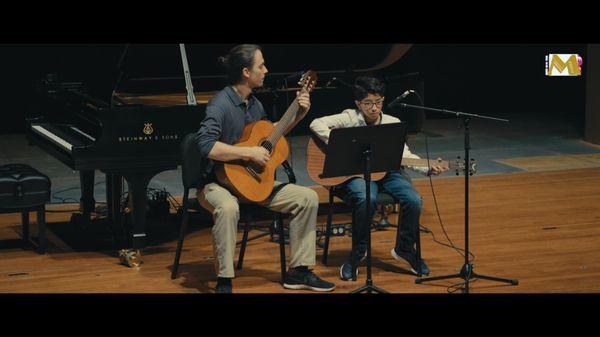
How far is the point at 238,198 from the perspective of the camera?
5180mm

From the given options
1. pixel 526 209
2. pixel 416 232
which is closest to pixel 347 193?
pixel 416 232

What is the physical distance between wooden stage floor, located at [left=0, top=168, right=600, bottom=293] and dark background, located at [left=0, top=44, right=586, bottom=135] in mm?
986

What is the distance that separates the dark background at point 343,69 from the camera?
6758 mm

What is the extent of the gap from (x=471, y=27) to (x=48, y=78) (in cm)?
304

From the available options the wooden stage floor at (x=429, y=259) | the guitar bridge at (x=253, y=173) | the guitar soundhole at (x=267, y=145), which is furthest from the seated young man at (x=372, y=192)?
the guitar bridge at (x=253, y=173)

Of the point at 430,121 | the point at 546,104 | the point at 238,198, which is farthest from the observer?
the point at 546,104

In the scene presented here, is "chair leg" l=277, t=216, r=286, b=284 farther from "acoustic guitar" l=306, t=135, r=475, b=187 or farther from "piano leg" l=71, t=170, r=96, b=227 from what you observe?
"piano leg" l=71, t=170, r=96, b=227

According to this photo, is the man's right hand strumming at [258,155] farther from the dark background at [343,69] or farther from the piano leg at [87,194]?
the piano leg at [87,194]

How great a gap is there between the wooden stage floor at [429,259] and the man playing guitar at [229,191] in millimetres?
195

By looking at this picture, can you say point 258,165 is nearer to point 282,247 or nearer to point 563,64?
point 282,247

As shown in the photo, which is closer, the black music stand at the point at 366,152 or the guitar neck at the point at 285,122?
the black music stand at the point at 366,152

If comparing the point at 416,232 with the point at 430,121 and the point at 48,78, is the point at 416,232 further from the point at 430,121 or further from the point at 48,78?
the point at 430,121

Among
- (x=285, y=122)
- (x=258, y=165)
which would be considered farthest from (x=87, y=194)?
(x=285, y=122)

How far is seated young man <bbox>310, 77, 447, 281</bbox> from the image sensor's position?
17.8 ft
